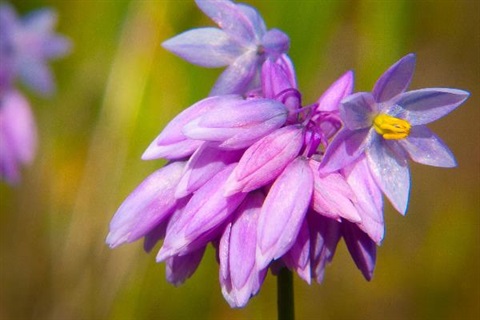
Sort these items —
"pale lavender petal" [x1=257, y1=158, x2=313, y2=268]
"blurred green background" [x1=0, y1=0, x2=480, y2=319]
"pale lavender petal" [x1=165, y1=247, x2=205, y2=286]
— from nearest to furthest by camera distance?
"pale lavender petal" [x1=257, y1=158, x2=313, y2=268] → "pale lavender petal" [x1=165, y1=247, x2=205, y2=286] → "blurred green background" [x1=0, y1=0, x2=480, y2=319]

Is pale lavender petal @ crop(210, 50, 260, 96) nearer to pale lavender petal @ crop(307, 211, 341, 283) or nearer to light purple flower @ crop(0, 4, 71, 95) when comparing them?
pale lavender petal @ crop(307, 211, 341, 283)

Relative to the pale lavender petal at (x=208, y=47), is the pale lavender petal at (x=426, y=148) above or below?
below

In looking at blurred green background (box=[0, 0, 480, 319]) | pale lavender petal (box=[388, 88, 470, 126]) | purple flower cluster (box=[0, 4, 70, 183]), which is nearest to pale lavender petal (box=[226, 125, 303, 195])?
pale lavender petal (box=[388, 88, 470, 126])

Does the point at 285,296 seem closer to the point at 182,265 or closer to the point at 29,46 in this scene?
the point at 182,265

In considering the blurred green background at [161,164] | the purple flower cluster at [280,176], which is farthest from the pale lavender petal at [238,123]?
the blurred green background at [161,164]

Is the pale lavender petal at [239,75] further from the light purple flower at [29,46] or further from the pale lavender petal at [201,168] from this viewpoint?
the light purple flower at [29,46]
